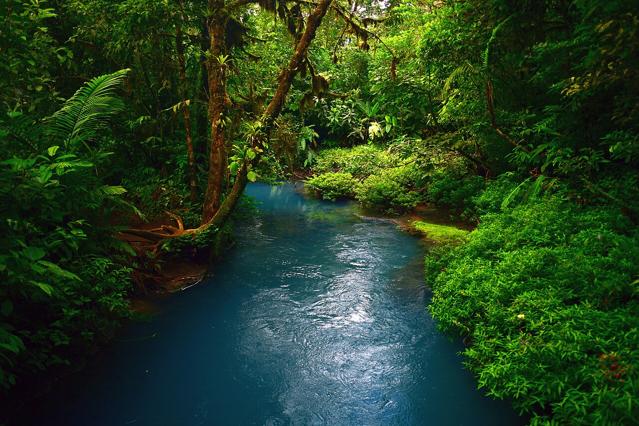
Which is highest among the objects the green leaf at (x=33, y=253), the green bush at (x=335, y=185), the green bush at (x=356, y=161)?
the green bush at (x=356, y=161)

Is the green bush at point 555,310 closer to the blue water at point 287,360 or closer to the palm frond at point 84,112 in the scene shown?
the blue water at point 287,360

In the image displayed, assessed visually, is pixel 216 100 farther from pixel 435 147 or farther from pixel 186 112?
pixel 435 147

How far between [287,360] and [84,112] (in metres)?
3.66

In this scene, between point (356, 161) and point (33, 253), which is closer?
point (33, 253)

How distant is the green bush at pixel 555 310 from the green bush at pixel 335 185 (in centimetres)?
873

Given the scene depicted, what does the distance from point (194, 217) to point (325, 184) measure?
293 inches

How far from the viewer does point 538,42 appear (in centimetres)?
496

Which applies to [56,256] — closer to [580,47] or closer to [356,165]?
[580,47]

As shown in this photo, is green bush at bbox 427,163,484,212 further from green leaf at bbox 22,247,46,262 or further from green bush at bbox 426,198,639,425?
green leaf at bbox 22,247,46,262

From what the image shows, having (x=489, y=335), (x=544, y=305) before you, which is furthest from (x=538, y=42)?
(x=489, y=335)

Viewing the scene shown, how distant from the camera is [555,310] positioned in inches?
133

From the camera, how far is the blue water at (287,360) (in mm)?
3855

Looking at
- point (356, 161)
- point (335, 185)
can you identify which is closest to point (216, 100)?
point (335, 185)

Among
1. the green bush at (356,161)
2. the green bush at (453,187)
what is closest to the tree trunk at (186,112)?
the green bush at (453,187)
